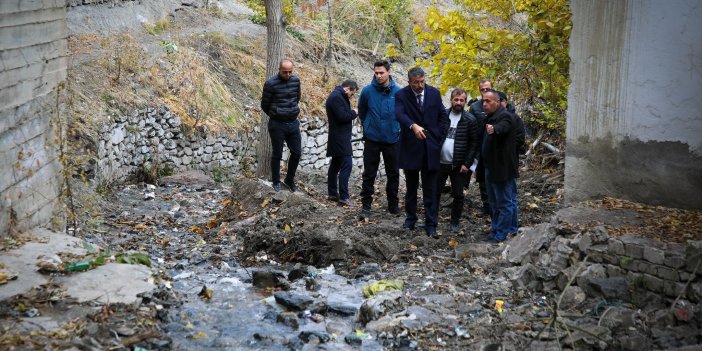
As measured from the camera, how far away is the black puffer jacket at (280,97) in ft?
35.0

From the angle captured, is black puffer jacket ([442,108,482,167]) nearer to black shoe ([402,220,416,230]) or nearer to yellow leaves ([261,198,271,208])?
black shoe ([402,220,416,230])

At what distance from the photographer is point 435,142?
864 cm

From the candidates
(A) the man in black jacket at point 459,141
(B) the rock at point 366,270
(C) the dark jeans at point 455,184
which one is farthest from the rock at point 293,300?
(A) the man in black jacket at point 459,141

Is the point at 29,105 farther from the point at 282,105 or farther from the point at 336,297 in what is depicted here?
the point at 282,105

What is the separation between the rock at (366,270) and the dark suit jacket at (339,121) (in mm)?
3103

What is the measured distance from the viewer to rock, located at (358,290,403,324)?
6219 millimetres

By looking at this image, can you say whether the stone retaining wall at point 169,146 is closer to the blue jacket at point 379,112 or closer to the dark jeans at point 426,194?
the blue jacket at point 379,112

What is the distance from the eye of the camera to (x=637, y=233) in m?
6.43

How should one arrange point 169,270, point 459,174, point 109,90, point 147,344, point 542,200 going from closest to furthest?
point 147,344
point 169,270
point 459,174
point 542,200
point 109,90

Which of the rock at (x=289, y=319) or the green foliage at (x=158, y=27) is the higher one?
the green foliage at (x=158, y=27)

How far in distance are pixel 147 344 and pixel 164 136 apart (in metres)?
9.22

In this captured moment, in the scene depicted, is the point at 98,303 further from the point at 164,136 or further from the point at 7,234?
the point at 164,136

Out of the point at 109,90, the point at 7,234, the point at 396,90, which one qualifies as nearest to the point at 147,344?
the point at 7,234

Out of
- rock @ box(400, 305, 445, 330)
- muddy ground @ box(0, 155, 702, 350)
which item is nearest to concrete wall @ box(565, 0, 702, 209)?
muddy ground @ box(0, 155, 702, 350)
